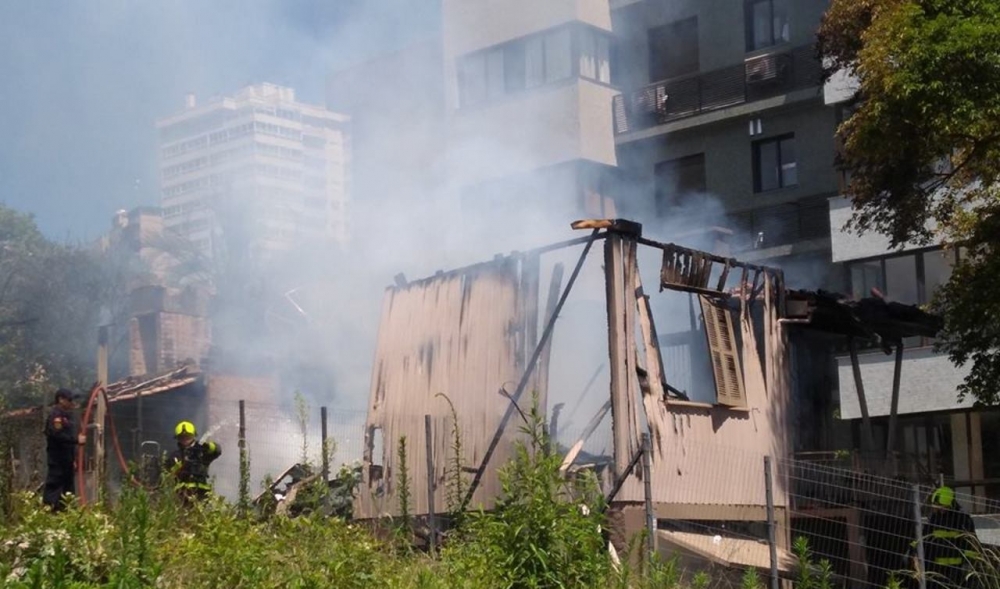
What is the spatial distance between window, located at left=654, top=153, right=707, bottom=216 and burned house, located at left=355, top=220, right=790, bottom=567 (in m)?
14.8

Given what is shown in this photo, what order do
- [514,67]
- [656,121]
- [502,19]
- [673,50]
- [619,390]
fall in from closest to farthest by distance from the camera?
1. [619,390]
2. [656,121]
3. [673,50]
4. [514,67]
5. [502,19]

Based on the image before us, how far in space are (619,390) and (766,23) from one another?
18.1m

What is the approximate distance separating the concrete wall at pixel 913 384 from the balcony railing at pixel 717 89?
601 centimetres

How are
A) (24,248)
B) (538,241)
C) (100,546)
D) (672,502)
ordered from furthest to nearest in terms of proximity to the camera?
1. (24,248)
2. (538,241)
3. (672,502)
4. (100,546)

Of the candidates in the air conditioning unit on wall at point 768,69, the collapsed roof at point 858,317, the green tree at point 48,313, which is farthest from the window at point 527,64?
the collapsed roof at point 858,317

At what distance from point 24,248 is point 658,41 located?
20600mm

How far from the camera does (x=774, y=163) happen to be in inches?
1195

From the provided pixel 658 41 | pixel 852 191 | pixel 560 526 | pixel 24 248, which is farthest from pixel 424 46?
pixel 560 526

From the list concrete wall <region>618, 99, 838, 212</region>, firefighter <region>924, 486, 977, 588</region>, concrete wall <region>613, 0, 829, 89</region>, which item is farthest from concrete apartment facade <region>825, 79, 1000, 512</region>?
firefighter <region>924, 486, 977, 588</region>

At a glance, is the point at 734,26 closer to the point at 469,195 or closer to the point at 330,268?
the point at 469,195

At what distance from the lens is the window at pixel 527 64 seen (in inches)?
1236

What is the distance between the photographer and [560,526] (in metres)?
9.16

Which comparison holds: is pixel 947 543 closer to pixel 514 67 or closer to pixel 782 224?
pixel 782 224

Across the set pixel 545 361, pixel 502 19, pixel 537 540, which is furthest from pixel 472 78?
pixel 537 540
